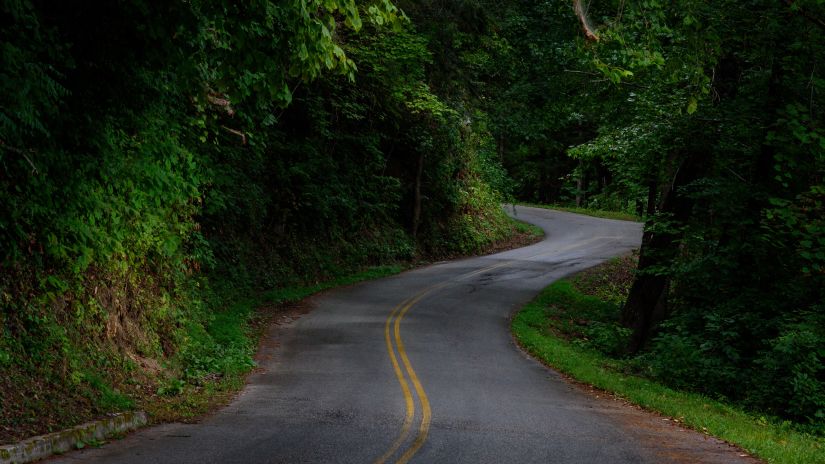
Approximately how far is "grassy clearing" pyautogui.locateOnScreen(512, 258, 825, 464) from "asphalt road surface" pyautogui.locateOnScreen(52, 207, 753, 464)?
17.6 inches

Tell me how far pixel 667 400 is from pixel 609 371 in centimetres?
330

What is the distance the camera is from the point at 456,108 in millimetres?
30703

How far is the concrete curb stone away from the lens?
7143 mm

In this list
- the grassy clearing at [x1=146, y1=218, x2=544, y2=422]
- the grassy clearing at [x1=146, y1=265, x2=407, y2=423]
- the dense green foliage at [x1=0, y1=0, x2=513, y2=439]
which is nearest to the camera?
the dense green foliage at [x1=0, y1=0, x2=513, y2=439]

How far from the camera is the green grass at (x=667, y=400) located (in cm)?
970

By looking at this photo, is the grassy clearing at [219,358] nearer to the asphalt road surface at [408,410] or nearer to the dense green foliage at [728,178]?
the asphalt road surface at [408,410]

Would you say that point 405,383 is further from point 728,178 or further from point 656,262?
point 656,262

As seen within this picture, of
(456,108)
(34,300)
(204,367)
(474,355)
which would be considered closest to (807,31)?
(474,355)

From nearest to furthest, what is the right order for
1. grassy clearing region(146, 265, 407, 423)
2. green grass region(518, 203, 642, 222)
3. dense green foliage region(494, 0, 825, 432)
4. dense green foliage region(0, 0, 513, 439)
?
dense green foliage region(0, 0, 513, 439) < grassy clearing region(146, 265, 407, 423) < dense green foliage region(494, 0, 825, 432) < green grass region(518, 203, 642, 222)

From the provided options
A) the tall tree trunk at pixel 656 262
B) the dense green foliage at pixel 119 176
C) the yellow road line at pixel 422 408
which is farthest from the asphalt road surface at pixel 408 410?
the tall tree trunk at pixel 656 262

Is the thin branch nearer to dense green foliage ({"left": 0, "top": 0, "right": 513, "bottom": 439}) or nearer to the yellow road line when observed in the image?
dense green foliage ({"left": 0, "top": 0, "right": 513, "bottom": 439})

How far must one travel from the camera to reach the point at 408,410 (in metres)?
10.5

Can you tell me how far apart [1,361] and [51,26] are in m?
4.17

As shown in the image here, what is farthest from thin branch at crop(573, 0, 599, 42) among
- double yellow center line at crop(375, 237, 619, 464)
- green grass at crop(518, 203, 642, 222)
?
green grass at crop(518, 203, 642, 222)
